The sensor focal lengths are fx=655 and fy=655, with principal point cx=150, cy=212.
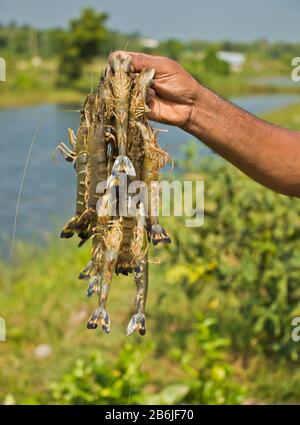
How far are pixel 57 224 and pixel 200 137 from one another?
5866 mm

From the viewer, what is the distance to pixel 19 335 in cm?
529

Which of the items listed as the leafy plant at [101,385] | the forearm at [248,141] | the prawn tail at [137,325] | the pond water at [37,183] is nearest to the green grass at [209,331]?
the leafy plant at [101,385]

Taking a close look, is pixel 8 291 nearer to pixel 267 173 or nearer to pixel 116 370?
pixel 116 370

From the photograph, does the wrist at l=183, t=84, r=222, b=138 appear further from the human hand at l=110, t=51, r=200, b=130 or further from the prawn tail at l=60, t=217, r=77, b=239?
the prawn tail at l=60, t=217, r=77, b=239

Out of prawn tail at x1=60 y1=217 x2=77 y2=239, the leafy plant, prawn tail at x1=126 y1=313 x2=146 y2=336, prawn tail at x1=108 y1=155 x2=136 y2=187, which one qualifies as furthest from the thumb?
the leafy plant

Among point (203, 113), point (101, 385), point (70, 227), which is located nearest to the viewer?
point (70, 227)

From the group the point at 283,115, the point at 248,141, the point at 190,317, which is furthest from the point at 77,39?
the point at 248,141

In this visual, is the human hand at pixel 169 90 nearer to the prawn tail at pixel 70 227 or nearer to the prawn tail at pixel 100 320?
the prawn tail at pixel 70 227

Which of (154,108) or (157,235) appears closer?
(157,235)

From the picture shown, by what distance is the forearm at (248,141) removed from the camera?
2289 mm

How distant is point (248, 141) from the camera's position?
2.38m

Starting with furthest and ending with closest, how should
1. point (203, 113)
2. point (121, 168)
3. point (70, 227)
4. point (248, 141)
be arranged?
point (248, 141)
point (203, 113)
point (70, 227)
point (121, 168)

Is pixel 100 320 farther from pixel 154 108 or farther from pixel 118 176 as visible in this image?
pixel 154 108

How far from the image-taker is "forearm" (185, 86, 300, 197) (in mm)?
2289
